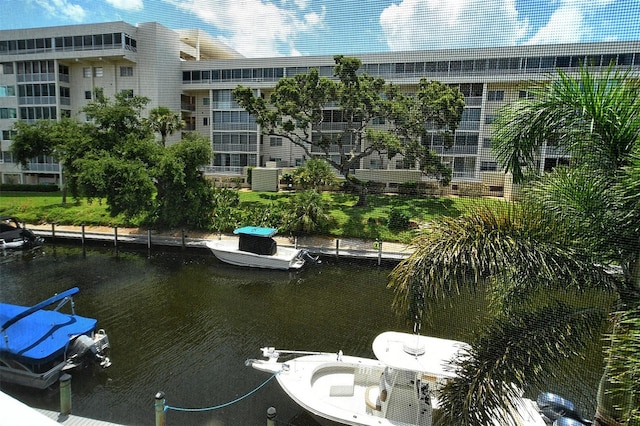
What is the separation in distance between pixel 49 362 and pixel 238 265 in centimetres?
306

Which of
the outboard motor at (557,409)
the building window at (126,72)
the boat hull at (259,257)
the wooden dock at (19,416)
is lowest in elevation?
the boat hull at (259,257)

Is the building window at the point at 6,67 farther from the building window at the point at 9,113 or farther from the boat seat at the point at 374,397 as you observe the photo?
the boat seat at the point at 374,397

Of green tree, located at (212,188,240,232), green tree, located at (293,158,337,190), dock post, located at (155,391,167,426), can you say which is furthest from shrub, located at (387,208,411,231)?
dock post, located at (155,391,167,426)

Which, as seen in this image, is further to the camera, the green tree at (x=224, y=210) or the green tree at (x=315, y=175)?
the green tree at (x=315, y=175)

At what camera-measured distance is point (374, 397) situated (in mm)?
1974

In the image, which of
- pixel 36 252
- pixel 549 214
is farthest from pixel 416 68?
pixel 36 252

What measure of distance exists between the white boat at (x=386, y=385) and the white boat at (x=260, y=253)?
280cm

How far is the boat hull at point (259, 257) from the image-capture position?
4996 millimetres

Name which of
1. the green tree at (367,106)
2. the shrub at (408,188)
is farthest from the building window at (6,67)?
the shrub at (408,188)

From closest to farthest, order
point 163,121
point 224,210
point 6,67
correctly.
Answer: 1. point 6,67
2. point 224,210
3. point 163,121

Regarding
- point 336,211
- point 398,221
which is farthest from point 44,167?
point 398,221

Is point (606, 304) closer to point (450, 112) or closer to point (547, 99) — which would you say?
point (547, 99)

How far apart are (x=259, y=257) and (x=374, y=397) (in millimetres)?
3347

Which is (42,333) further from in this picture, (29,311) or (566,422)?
(566,422)
